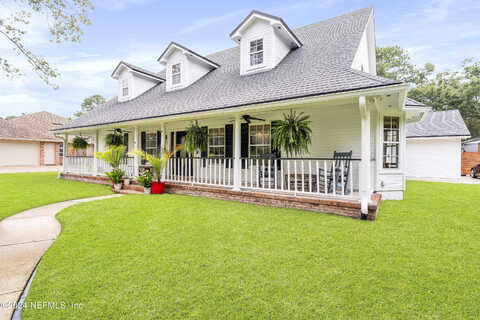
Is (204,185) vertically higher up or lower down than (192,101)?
lower down

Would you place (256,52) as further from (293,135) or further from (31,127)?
(31,127)

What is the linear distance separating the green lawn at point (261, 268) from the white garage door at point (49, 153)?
2416 cm

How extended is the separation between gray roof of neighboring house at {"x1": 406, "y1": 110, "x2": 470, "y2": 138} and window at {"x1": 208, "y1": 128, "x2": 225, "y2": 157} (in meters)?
10.7

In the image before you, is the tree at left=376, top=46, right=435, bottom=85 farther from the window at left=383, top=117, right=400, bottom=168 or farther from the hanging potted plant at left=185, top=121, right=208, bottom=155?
the hanging potted plant at left=185, top=121, right=208, bottom=155

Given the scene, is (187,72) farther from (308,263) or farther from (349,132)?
(308,263)

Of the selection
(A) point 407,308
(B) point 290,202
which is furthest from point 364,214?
(A) point 407,308

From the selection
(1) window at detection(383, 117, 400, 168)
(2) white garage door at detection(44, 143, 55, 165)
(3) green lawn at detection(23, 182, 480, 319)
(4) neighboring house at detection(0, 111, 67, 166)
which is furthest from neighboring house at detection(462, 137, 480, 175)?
(2) white garage door at detection(44, 143, 55, 165)

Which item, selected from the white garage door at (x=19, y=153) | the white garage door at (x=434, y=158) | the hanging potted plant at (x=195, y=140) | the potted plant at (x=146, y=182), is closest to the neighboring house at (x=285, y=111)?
the hanging potted plant at (x=195, y=140)

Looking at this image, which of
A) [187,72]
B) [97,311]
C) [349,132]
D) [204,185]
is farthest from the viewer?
[187,72]

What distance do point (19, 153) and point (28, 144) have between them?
1.07 meters

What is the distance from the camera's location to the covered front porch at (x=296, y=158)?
5.07m

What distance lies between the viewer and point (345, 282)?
2408 millimetres

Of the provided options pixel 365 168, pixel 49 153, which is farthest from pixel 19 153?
pixel 365 168

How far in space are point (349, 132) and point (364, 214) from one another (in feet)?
9.39
